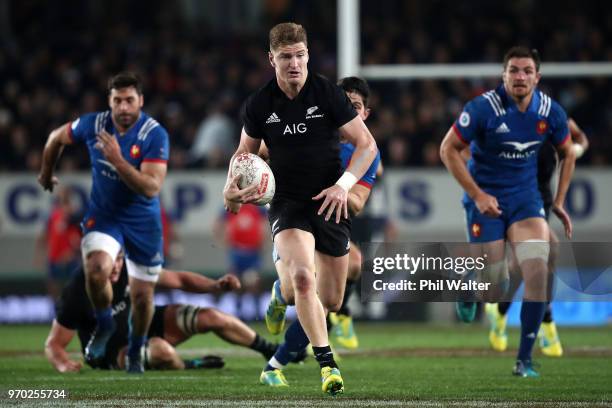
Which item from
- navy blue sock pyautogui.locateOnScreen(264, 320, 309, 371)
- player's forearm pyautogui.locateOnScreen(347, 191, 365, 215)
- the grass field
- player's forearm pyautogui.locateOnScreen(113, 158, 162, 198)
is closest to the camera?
the grass field

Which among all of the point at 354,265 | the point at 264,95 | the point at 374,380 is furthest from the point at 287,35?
the point at 354,265

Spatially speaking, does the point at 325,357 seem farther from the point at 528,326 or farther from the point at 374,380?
the point at 528,326

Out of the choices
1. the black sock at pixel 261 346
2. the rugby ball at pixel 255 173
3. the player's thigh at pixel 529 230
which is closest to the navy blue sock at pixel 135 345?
the black sock at pixel 261 346

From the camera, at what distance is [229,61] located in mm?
20734

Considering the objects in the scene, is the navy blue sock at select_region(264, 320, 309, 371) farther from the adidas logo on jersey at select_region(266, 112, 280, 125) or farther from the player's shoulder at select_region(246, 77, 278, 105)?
the player's shoulder at select_region(246, 77, 278, 105)

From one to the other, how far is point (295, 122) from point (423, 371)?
106 inches

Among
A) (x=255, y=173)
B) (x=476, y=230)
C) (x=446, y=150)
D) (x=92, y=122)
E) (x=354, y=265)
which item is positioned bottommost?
(x=354, y=265)

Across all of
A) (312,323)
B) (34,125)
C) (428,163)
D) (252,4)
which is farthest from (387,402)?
(252,4)

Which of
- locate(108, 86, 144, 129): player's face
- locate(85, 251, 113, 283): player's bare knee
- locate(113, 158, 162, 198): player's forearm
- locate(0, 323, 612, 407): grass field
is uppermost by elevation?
locate(108, 86, 144, 129): player's face

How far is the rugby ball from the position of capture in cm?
748

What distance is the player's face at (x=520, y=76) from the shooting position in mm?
9047

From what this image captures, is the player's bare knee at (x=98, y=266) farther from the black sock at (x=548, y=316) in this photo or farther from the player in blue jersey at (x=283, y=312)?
the black sock at (x=548, y=316)

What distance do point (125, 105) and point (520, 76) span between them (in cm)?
307

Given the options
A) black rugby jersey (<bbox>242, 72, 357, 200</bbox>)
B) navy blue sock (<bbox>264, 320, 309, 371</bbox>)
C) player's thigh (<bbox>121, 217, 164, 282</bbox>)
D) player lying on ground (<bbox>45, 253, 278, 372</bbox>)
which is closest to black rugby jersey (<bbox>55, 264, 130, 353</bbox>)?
player lying on ground (<bbox>45, 253, 278, 372</bbox>)
